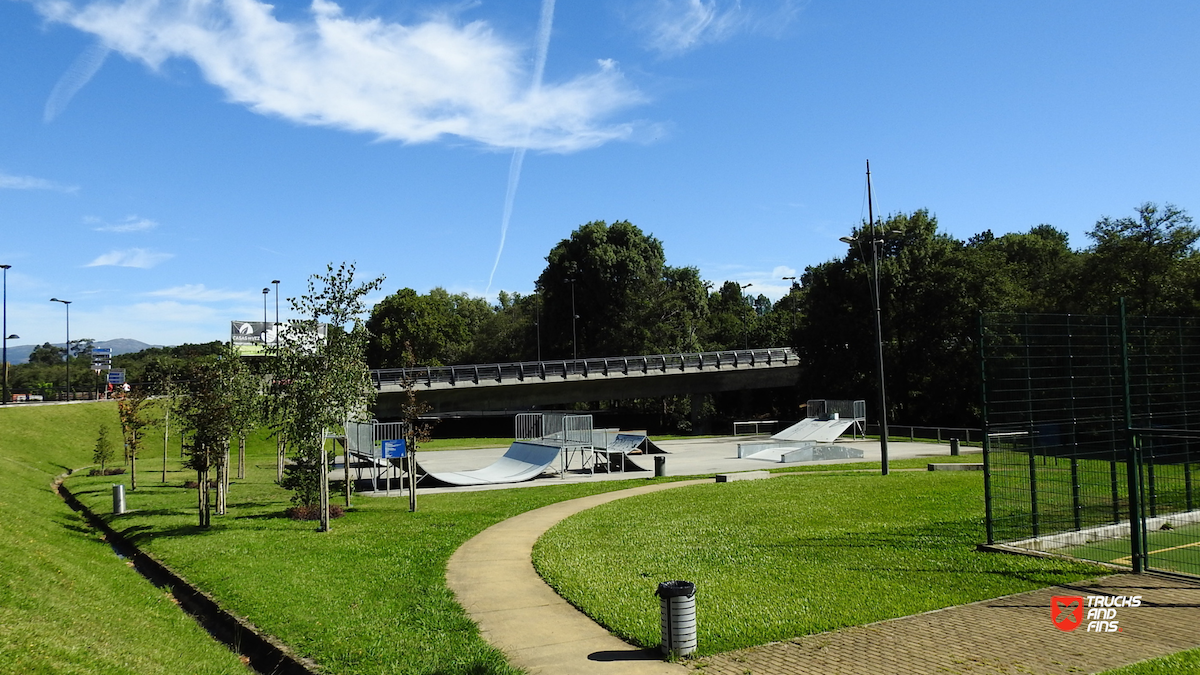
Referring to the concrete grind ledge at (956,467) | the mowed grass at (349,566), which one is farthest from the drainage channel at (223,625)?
the concrete grind ledge at (956,467)

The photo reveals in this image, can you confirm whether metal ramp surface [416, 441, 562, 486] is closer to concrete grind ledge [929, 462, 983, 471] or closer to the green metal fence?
concrete grind ledge [929, 462, 983, 471]

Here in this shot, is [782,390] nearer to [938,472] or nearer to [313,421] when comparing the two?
[938,472]

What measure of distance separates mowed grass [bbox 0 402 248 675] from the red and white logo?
29.0 ft

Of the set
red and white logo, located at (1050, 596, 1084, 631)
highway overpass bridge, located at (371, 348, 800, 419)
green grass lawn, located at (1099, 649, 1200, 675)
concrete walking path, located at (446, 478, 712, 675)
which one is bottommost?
concrete walking path, located at (446, 478, 712, 675)

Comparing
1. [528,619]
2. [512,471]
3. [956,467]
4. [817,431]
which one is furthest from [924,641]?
[817,431]

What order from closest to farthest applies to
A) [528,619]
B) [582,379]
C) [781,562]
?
1. [528,619]
2. [781,562]
3. [582,379]

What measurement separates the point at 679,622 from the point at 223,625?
21.4ft

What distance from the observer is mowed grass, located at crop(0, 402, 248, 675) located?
26.0ft

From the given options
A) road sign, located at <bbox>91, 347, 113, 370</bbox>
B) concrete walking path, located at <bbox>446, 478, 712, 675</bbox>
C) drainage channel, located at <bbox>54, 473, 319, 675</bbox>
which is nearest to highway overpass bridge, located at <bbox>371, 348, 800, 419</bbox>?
drainage channel, located at <bbox>54, 473, 319, 675</bbox>

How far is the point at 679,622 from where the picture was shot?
7.70 m

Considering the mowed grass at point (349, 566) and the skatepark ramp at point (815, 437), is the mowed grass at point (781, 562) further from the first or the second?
the skatepark ramp at point (815, 437)

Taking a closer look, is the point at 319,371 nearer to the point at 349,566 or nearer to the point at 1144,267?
the point at 349,566

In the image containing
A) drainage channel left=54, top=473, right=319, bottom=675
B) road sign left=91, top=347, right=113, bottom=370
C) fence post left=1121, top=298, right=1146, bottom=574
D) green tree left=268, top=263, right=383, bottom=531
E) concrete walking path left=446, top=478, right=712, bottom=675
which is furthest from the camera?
road sign left=91, top=347, right=113, bottom=370

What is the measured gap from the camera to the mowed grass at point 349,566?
834 cm
